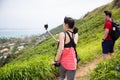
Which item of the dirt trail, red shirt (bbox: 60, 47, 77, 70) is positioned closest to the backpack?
the dirt trail

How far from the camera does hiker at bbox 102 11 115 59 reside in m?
10.2

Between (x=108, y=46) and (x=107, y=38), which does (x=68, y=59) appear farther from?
(x=108, y=46)

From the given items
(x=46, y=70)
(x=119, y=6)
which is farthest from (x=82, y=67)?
(x=119, y=6)

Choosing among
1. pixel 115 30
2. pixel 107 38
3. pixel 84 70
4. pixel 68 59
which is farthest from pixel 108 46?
pixel 68 59

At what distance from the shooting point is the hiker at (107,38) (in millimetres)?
10219

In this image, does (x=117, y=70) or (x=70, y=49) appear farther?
(x=117, y=70)

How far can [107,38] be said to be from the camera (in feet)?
34.3

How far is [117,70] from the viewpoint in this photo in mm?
8539

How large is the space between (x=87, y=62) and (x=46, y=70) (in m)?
3.17

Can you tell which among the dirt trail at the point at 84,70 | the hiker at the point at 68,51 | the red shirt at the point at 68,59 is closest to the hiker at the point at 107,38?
the dirt trail at the point at 84,70

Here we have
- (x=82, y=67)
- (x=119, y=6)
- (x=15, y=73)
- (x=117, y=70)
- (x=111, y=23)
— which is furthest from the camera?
(x=119, y=6)

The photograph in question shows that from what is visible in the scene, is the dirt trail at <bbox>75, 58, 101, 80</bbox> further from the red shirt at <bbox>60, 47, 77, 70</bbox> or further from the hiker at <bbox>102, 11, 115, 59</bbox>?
the red shirt at <bbox>60, 47, 77, 70</bbox>

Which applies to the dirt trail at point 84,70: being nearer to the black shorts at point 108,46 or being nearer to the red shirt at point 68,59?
the black shorts at point 108,46

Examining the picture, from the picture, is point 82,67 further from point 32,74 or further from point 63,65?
point 63,65
